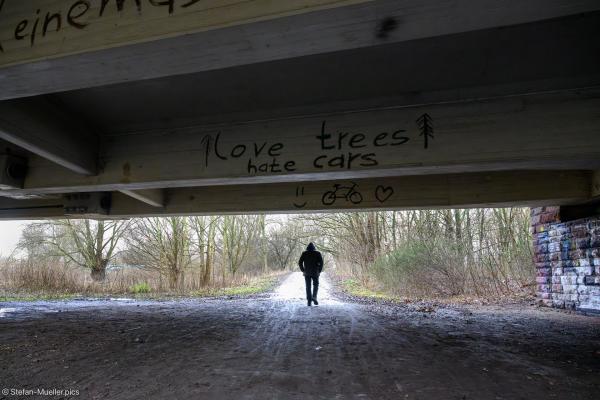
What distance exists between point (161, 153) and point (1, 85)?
7.99 feet

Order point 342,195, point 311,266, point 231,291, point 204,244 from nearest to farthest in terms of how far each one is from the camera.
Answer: point 342,195
point 311,266
point 231,291
point 204,244

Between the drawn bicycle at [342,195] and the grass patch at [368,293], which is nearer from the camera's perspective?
the drawn bicycle at [342,195]

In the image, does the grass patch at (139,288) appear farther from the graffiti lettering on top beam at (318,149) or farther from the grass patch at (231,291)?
the graffiti lettering on top beam at (318,149)

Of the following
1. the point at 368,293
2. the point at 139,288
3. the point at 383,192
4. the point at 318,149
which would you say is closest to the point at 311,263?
the point at 383,192

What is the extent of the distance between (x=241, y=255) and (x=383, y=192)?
20.0m

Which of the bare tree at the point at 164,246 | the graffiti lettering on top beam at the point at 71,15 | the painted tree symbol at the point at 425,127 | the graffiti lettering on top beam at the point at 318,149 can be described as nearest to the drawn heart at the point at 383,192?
the graffiti lettering on top beam at the point at 318,149

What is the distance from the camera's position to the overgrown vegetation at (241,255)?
12.8 meters

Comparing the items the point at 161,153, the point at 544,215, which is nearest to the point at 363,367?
the point at 161,153

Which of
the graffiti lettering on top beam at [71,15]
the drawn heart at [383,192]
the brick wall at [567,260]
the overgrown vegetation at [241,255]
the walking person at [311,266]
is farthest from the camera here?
the overgrown vegetation at [241,255]

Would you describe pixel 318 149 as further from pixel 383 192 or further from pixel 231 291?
pixel 231 291

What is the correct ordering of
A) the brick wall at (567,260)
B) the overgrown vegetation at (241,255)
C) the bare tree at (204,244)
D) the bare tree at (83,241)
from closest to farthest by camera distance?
the brick wall at (567,260), the overgrown vegetation at (241,255), the bare tree at (204,244), the bare tree at (83,241)

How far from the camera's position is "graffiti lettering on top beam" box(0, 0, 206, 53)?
2645 millimetres

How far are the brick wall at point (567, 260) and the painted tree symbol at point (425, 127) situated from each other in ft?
16.0

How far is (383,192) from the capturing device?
7023mm
